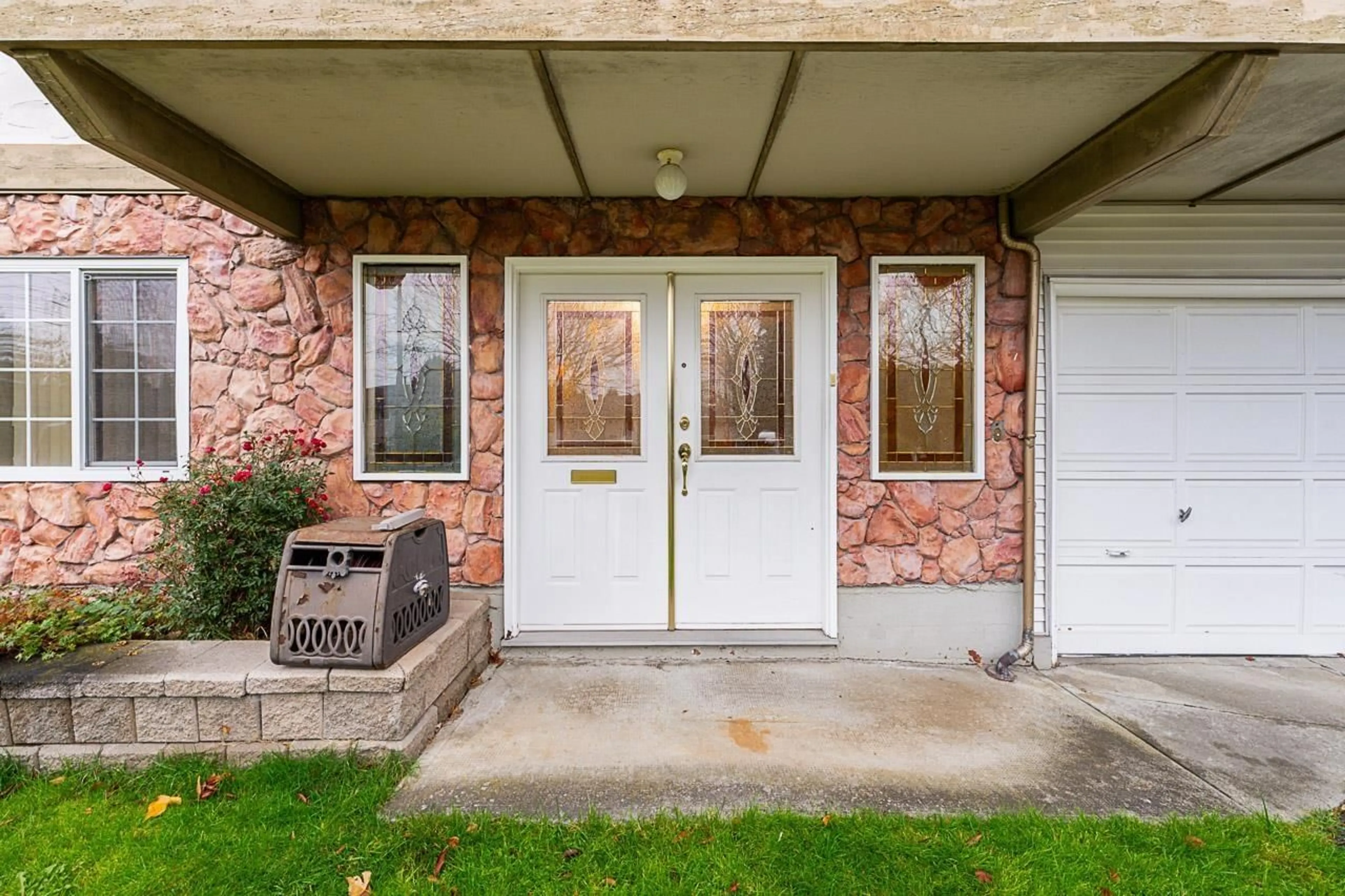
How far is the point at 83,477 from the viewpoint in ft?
10.6

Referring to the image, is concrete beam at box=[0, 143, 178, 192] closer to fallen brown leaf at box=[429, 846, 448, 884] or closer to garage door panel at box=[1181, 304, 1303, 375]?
fallen brown leaf at box=[429, 846, 448, 884]

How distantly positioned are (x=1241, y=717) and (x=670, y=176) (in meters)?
3.56

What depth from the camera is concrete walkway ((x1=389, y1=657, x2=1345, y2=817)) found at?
2.08m

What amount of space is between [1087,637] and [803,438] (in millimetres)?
1993

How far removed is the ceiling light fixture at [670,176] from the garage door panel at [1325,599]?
163 inches

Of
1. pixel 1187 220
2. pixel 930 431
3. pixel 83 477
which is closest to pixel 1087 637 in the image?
pixel 930 431

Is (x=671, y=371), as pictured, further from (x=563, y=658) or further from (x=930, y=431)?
(x=563, y=658)

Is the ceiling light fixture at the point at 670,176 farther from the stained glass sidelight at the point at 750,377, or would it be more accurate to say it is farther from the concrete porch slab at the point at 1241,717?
the concrete porch slab at the point at 1241,717

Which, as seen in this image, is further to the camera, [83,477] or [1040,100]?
[83,477]

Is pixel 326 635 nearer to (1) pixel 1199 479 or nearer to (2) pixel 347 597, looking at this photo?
(2) pixel 347 597

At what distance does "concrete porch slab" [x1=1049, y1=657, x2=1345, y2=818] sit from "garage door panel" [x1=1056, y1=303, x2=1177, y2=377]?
5.40 feet

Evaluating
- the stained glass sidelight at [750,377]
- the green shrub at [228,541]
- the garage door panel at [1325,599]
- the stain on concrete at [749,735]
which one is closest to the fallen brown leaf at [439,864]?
the stain on concrete at [749,735]

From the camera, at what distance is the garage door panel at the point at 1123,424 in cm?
336

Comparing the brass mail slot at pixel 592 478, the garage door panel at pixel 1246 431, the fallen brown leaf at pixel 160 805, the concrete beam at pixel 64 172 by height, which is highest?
the concrete beam at pixel 64 172
